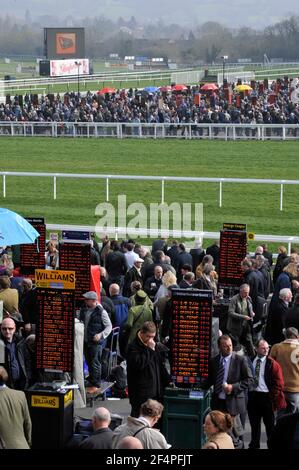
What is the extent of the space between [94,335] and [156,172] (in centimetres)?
1747

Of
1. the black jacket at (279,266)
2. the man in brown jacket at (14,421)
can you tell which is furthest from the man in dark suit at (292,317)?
the man in brown jacket at (14,421)

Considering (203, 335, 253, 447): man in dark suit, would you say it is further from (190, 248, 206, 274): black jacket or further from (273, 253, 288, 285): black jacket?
(190, 248, 206, 274): black jacket

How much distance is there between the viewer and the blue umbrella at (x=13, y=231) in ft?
40.5

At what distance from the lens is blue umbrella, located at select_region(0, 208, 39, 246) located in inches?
486

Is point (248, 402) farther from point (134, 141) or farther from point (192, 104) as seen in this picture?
point (192, 104)

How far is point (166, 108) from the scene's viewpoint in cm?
4378

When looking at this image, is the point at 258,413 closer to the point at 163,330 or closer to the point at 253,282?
the point at 163,330

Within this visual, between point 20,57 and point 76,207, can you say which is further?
point 20,57

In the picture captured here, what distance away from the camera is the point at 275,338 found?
468 inches

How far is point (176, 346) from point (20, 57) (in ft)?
476

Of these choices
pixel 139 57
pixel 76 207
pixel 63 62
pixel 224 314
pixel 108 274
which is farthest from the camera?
pixel 139 57

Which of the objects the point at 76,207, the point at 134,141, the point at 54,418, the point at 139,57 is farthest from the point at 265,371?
the point at 139,57

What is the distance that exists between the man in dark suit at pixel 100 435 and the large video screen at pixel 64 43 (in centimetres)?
7184

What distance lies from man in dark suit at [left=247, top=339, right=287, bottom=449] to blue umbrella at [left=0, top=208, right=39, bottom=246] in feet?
12.7
